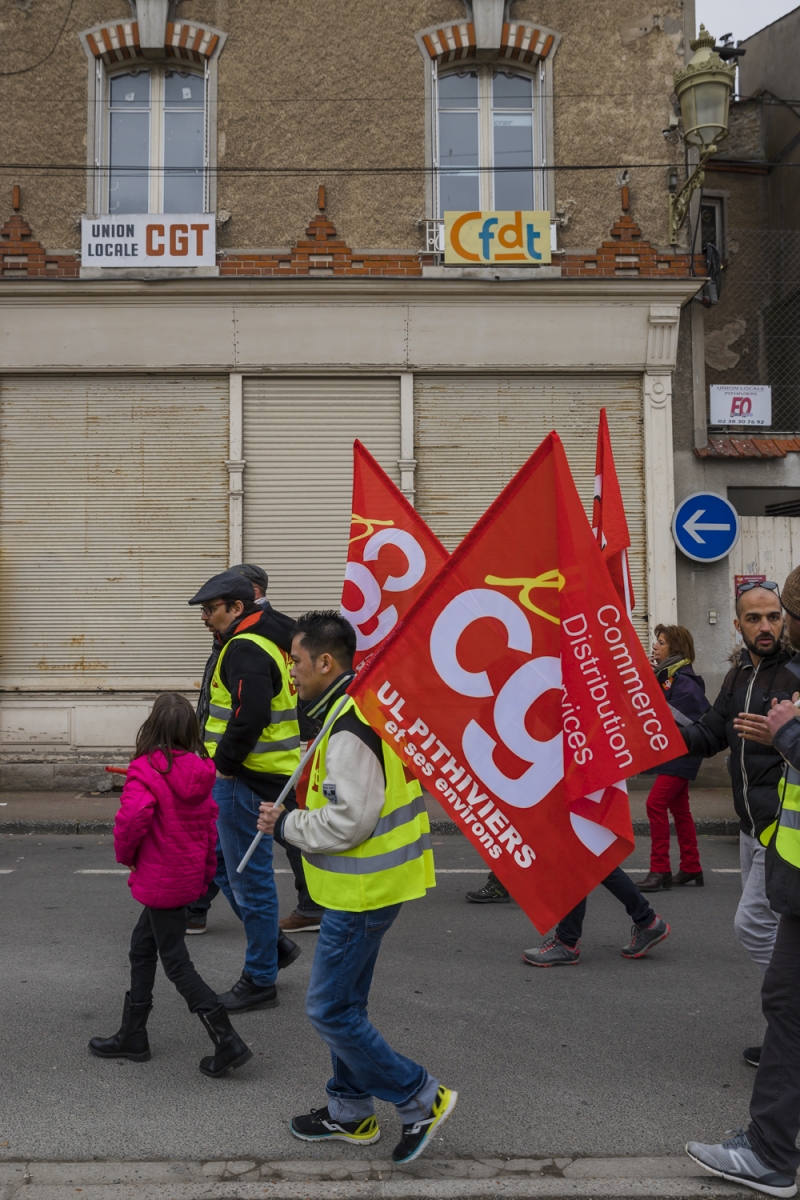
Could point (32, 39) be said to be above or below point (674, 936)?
above

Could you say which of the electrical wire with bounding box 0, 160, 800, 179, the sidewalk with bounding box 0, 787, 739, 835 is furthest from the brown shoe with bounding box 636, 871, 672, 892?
the electrical wire with bounding box 0, 160, 800, 179

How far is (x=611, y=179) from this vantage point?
1238 cm

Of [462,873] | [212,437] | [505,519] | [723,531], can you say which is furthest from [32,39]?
[505,519]

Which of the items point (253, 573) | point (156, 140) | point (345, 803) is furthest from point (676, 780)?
point (156, 140)

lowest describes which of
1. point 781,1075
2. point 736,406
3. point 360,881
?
point 781,1075

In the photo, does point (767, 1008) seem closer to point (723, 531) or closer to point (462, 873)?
point (462, 873)

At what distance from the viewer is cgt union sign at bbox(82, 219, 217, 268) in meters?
12.0

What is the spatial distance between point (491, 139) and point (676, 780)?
8.57 m

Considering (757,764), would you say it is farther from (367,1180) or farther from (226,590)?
(226,590)

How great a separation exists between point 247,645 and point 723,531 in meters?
8.45

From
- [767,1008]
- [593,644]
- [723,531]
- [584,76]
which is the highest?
[584,76]

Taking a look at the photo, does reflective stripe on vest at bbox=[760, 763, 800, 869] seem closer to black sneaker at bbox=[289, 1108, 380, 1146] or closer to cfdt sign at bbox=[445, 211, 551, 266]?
black sneaker at bbox=[289, 1108, 380, 1146]

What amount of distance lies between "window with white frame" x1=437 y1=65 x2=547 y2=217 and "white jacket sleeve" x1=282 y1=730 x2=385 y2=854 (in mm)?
10442

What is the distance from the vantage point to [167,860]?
4.21 meters
